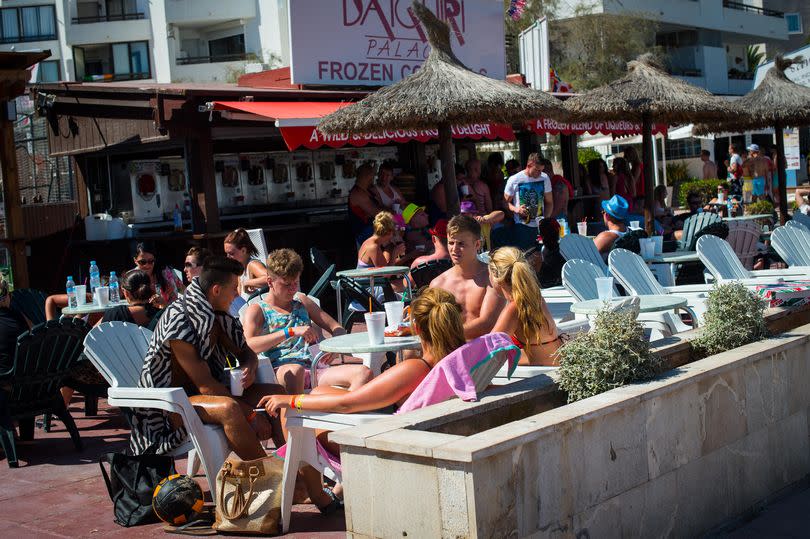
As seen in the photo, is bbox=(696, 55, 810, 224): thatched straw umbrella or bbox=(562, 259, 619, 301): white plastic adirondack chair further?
bbox=(696, 55, 810, 224): thatched straw umbrella

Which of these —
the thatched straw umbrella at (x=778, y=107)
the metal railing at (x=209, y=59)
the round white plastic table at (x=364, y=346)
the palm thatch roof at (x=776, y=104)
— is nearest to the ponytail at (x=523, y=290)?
the round white plastic table at (x=364, y=346)

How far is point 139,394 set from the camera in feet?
16.9

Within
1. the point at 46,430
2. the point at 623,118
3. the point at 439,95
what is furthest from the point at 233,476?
the point at 623,118

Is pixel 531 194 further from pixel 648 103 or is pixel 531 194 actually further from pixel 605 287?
pixel 605 287

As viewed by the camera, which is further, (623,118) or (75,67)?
(75,67)

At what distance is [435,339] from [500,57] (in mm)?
12403

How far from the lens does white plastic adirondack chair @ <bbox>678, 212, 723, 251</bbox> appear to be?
11.1 m

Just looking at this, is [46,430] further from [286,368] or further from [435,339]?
[435,339]

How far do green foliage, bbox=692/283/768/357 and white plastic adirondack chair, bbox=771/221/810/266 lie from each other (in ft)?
16.3

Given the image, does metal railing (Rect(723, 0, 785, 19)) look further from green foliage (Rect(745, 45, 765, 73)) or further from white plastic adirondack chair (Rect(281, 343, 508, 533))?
white plastic adirondack chair (Rect(281, 343, 508, 533))

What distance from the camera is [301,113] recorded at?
11.9m

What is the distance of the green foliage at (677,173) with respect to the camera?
35.4m

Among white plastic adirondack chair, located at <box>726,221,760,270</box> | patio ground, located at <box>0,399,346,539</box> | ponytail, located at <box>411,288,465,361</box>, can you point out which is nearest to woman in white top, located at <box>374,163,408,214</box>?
white plastic adirondack chair, located at <box>726,221,760,270</box>

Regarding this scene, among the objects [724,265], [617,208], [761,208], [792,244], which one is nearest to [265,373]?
[724,265]
